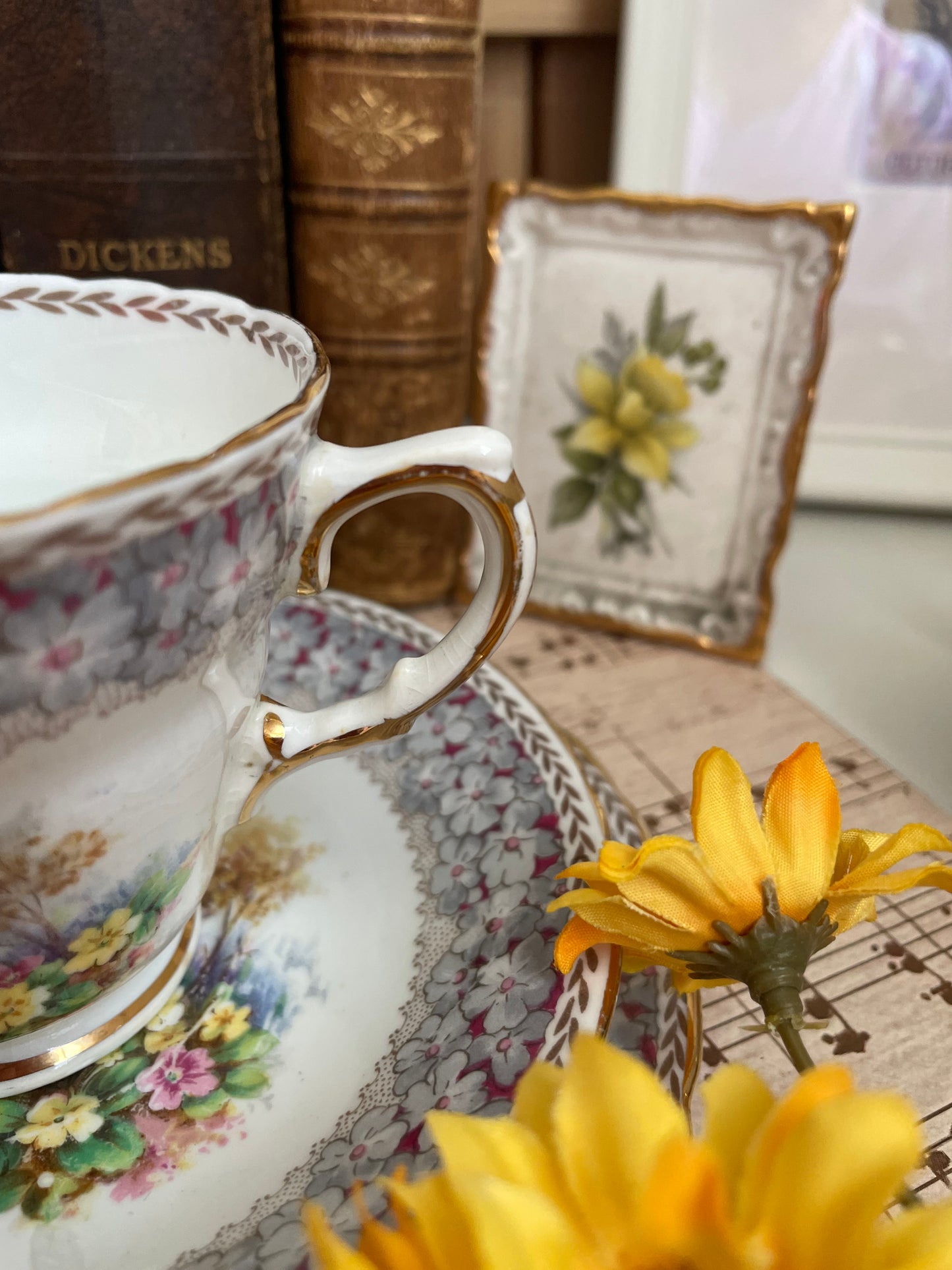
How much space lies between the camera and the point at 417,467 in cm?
26

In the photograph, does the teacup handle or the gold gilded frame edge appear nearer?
the teacup handle

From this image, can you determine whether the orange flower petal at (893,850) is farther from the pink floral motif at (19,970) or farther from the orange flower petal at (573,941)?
the pink floral motif at (19,970)

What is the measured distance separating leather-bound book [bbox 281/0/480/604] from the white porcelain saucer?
216mm

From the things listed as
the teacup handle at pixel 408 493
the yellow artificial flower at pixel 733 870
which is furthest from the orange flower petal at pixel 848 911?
the teacup handle at pixel 408 493

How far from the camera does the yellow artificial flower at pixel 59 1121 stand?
0.28m

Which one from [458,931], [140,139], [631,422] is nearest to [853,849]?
[458,931]

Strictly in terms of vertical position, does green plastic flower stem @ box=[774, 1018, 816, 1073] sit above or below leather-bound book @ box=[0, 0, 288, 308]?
below

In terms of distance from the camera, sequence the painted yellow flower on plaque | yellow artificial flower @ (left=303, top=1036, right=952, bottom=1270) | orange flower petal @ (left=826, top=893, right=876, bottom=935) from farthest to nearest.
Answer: the painted yellow flower on plaque < orange flower petal @ (left=826, top=893, right=876, bottom=935) < yellow artificial flower @ (left=303, top=1036, right=952, bottom=1270)

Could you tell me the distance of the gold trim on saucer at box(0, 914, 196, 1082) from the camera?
30 centimetres

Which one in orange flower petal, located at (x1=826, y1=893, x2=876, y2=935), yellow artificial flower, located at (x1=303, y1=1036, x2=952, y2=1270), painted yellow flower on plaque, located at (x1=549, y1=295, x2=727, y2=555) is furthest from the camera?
painted yellow flower on plaque, located at (x1=549, y1=295, x2=727, y2=555)

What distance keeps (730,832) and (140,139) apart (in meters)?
0.42

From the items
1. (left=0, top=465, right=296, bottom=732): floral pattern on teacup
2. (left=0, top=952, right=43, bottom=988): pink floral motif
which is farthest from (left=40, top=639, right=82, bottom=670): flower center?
(left=0, top=952, right=43, bottom=988): pink floral motif

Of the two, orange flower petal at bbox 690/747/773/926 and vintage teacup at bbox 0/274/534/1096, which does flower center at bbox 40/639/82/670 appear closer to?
vintage teacup at bbox 0/274/534/1096

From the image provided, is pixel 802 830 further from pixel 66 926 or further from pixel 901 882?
pixel 66 926
